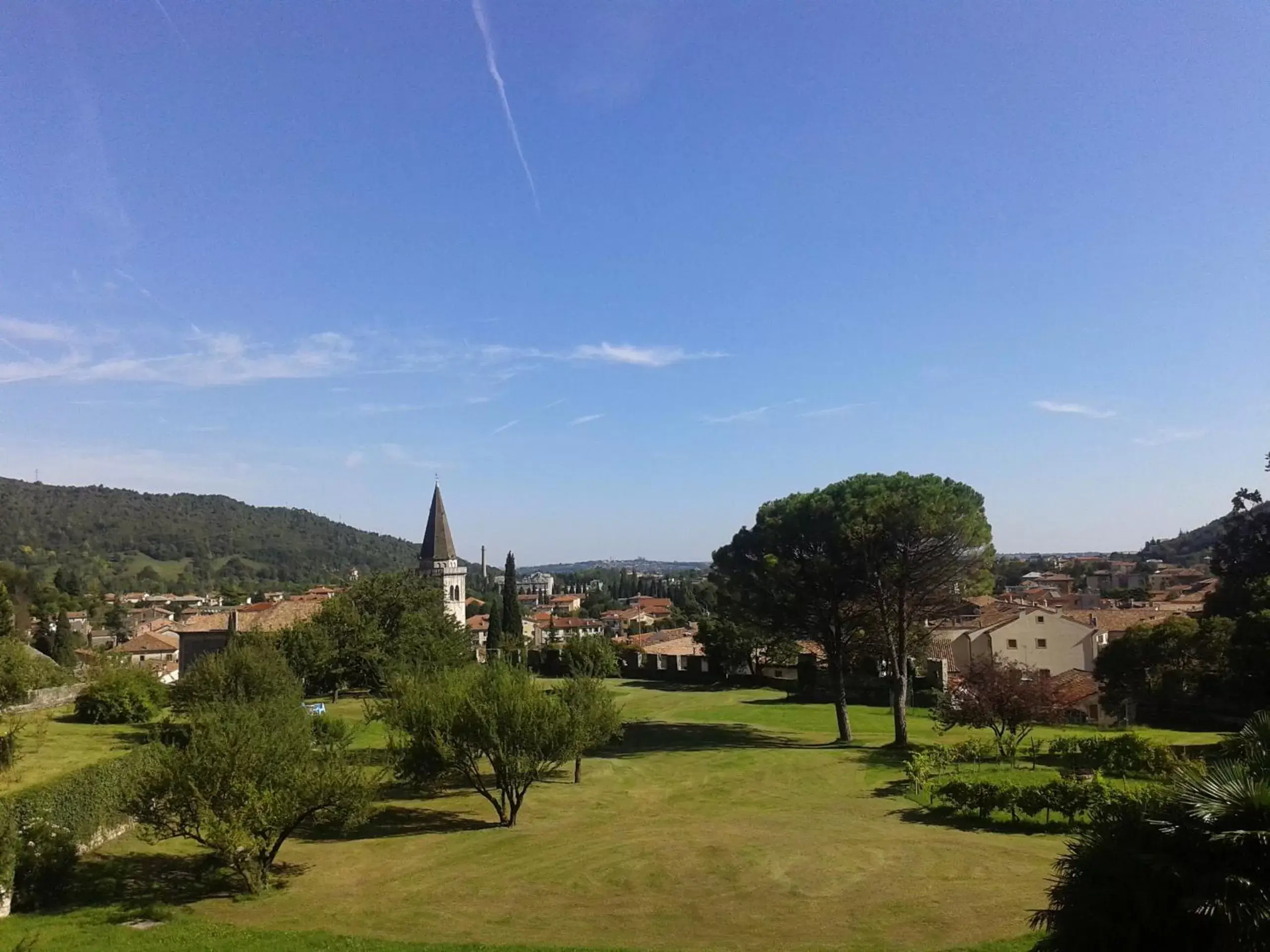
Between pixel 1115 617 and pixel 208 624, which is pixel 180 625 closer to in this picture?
pixel 208 624

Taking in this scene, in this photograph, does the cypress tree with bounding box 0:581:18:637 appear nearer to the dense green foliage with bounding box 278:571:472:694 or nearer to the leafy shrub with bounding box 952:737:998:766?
the dense green foliage with bounding box 278:571:472:694

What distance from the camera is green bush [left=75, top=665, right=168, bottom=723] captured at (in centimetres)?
3500

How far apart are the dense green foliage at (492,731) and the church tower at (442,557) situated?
51907 mm

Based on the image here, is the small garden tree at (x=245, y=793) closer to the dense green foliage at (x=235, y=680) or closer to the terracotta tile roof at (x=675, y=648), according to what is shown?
the dense green foliage at (x=235, y=680)

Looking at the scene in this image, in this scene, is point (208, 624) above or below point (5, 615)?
below

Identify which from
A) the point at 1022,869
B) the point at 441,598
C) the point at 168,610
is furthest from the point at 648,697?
the point at 168,610

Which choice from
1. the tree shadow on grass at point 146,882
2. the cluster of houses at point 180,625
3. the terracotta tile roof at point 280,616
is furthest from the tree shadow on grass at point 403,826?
the terracotta tile roof at point 280,616

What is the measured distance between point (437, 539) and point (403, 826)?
184 feet

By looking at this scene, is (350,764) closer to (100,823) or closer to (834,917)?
(100,823)

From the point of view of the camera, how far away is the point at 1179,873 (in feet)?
23.0

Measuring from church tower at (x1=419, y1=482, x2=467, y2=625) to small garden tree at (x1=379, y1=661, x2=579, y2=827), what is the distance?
52030 millimetres

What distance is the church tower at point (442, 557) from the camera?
76938 millimetres

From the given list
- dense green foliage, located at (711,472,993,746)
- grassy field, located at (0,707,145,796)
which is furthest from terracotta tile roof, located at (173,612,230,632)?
dense green foliage, located at (711,472,993,746)

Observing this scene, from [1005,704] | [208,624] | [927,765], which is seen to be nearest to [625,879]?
[927,765]
